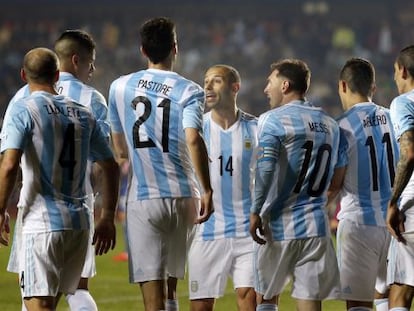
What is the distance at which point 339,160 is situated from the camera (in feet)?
24.8

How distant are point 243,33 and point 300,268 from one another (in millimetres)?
25424

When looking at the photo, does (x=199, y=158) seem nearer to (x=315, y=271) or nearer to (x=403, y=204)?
(x=315, y=271)

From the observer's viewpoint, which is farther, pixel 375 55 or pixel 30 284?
pixel 375 55

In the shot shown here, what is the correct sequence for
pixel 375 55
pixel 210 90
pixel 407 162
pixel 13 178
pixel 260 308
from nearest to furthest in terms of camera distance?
pixel 13 178 < pixel 407 162 < pixel 260 308 < pixel 210 90 < pixel 375 55

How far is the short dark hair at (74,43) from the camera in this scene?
303 inches

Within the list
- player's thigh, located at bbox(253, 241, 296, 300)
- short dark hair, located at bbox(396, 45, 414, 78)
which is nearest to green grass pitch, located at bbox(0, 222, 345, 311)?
player's thigh, located at bbox(253, 241, 296, 300)

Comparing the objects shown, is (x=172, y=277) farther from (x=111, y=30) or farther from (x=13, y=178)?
(x=111, y=30)

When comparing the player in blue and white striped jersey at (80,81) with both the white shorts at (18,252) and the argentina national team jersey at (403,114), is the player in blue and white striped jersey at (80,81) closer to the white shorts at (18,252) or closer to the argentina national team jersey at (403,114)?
the white shorts at (18,252)

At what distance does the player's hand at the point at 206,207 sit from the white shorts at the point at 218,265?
1.24 metres

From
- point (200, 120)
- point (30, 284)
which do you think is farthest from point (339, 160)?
point (30, 284)

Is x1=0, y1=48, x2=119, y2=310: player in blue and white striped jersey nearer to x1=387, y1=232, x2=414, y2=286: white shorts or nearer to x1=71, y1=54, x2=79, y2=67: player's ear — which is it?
x1=71, y1=54, x2=79, y2=67: player's ear

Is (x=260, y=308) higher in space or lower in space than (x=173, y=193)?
lower

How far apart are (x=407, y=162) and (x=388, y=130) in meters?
0.88

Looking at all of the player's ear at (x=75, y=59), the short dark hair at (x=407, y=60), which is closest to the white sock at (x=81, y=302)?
the player's ear at (x=75, y=59)
